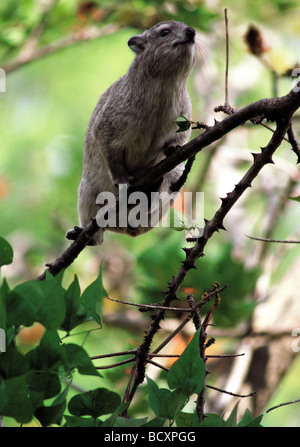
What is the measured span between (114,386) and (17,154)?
4.73 m

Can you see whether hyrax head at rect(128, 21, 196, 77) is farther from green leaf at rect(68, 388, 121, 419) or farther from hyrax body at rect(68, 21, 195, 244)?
green leaf at rect(68, 388, 121, 419)

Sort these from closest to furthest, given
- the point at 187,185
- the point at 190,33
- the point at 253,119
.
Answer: the point at 253,119 → the point at 190,33 → the point at 187,185

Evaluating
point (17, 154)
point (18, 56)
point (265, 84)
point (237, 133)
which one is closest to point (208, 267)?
point (237, 133)

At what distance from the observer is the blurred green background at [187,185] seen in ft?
13.8

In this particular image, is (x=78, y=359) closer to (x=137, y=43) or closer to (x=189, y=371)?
(x=189, y=371)

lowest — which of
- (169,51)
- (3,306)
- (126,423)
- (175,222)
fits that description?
(126,423)

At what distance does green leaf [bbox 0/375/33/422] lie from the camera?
1.29 meters

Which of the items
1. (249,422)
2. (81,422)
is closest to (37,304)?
(81,422)

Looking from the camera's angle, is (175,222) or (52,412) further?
(175,222)

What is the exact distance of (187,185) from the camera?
232 inches

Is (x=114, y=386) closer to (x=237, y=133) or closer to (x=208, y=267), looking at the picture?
(x=208, y=267)

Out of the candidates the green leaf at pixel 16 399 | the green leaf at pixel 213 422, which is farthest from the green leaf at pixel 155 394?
the green leaf at pixel 16 399

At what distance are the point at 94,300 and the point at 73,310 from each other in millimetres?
63

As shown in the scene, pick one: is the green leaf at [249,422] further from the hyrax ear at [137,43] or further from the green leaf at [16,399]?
the hyrax ear at [137,43]
